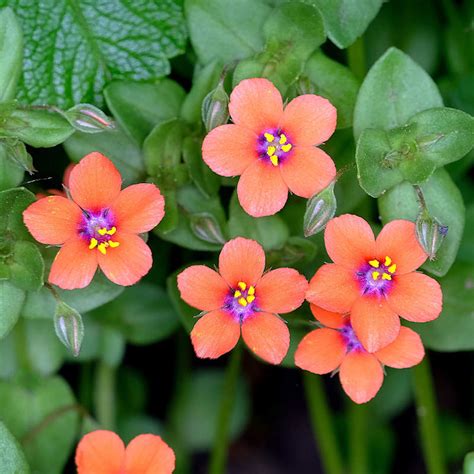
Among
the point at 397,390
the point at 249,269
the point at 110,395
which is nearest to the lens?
the point at 249,269

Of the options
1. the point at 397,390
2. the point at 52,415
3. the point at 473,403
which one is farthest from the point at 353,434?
the point at 52,415

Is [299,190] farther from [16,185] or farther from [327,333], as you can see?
[16,185]

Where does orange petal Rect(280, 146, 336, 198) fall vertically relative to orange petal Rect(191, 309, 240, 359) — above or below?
above

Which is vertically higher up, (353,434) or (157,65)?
(157,65)

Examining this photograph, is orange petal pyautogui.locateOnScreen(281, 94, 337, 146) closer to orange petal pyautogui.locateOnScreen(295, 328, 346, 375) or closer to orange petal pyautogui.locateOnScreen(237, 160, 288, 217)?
orange petal pyautogui.locateOnScreen(237, 160, 288, 217)

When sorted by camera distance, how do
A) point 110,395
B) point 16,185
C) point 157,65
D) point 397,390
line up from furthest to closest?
point 397,390 → point 110,395 → point 157,65 → point 16,185

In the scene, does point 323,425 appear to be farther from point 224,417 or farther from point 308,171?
point 308,171

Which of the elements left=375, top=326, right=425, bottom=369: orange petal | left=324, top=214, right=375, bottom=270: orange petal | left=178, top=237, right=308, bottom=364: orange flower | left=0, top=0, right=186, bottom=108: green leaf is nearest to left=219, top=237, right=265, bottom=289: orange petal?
→ left=178, top=237, right=308, bottom=364: orange flower

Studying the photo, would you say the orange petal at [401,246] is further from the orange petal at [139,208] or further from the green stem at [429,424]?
the green stem at [429,424]
